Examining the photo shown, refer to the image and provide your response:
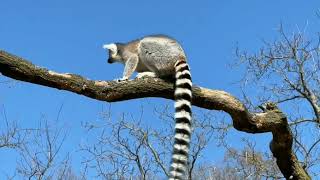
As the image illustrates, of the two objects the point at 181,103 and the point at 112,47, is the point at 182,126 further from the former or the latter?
the point at 112,47

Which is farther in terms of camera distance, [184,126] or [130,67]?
[130,67]

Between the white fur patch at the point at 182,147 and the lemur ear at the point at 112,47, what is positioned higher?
the lemur ear at the point at 112,47

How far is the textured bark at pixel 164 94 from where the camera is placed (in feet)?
18.6

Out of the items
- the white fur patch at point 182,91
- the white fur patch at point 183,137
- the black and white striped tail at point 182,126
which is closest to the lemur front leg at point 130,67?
the black and white striped tail at point 182,126

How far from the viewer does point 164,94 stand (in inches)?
268

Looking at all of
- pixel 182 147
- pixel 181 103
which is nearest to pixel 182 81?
pixel 181 103

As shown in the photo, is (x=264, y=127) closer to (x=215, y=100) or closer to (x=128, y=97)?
(x=215, y=100)

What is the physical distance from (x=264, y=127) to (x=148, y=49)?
2.50 meters

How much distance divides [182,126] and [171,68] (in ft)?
5.56

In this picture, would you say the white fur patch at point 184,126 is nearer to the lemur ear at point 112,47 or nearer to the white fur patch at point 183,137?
the white fur patch at point 183,137

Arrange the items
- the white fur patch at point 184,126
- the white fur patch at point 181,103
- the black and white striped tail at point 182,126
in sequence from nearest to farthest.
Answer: the black and white striped tail at point 182,126
the white fur patch at point 184,126
the white fur patch at point 181,103

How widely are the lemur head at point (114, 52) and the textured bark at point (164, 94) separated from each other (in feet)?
10.3

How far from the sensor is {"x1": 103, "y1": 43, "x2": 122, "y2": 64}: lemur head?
980 centimetres

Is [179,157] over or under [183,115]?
under
